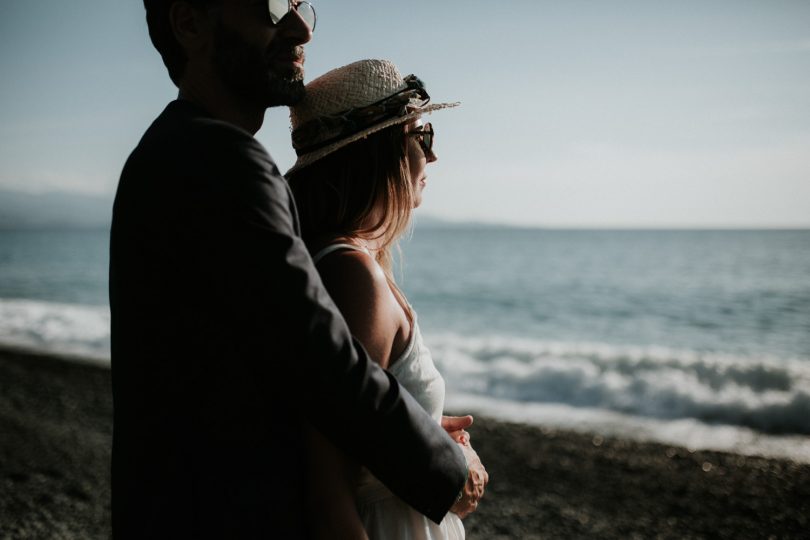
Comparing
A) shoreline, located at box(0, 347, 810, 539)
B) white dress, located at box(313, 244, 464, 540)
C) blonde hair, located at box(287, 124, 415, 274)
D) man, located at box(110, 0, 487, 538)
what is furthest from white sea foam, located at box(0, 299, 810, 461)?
man, located at box(110, 0, 487, 538)

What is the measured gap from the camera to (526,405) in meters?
9.77

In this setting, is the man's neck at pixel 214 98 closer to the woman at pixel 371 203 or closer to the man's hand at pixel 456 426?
the woman at pixel 371 203

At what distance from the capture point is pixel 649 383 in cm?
1052

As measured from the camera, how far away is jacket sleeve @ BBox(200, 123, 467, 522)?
3.89 feet

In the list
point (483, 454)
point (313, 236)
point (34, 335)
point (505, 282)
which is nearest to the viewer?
point (313, 236)

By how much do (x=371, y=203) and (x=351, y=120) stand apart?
239 millimetres

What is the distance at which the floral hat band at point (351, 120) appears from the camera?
1.79 m

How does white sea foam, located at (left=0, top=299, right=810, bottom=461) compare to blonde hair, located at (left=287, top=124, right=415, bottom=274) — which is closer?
blonde hair, located at (left=287, top=124, right=415, bottom=274)

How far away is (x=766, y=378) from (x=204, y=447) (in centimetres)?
1176

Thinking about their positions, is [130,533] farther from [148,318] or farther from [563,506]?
[563,506]

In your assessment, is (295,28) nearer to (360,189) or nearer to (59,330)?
(360,189)

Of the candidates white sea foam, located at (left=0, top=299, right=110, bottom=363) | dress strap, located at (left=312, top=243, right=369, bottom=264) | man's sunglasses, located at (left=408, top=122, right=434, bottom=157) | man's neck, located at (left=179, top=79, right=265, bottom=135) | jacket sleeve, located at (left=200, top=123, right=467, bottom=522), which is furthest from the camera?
white sea foam, located at (left=0, top=299, right=110, bottom=363)

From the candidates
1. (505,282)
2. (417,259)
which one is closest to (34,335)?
(505,282)

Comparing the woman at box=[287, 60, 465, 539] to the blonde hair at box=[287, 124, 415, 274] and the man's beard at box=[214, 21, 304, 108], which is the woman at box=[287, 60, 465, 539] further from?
the man's beard at box=[214, 21, 304, 108]
